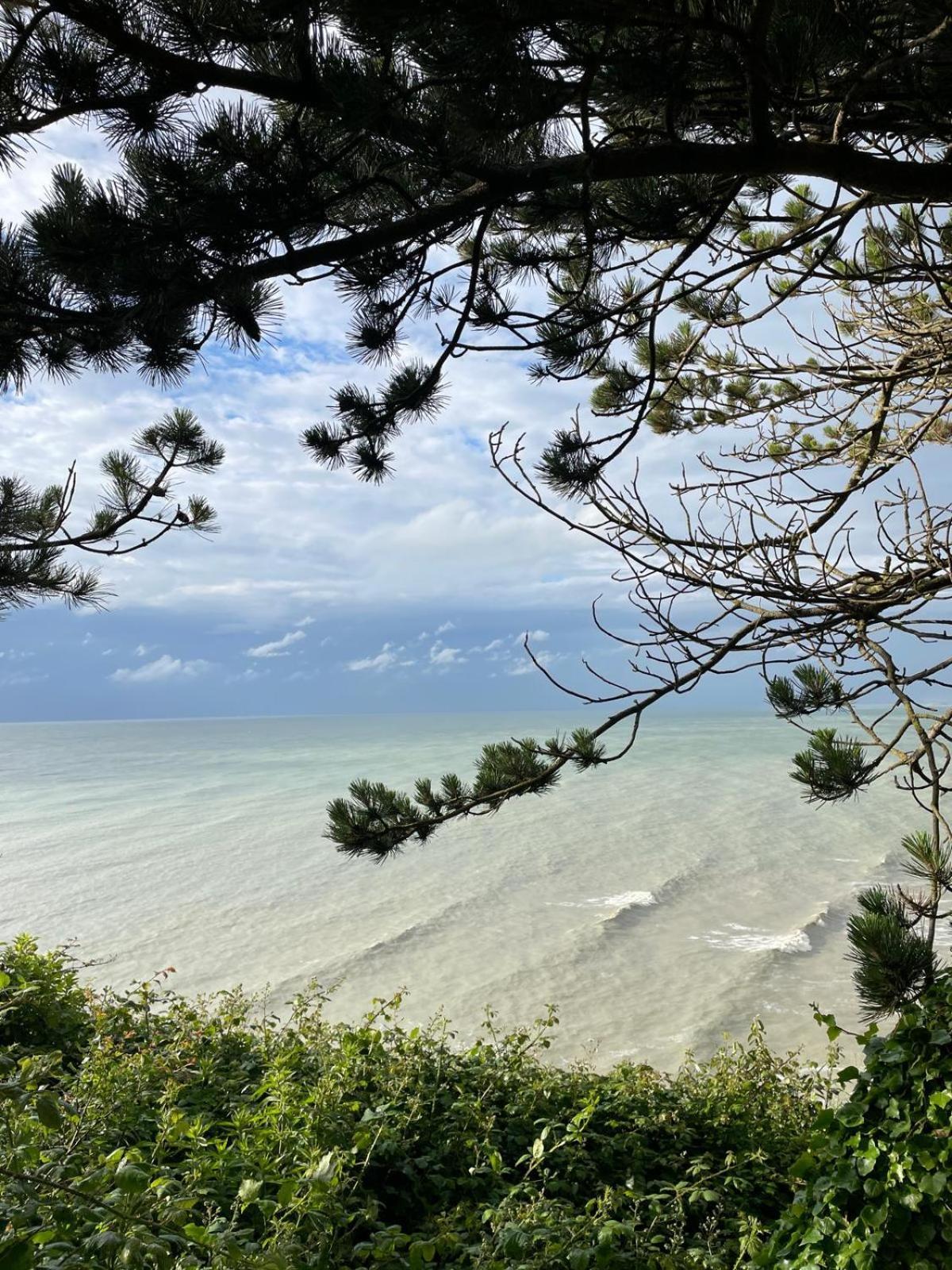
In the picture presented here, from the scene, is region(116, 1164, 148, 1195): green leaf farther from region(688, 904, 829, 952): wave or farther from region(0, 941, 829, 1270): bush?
region(688, 904, 829, 952): wave

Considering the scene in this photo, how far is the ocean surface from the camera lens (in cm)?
683

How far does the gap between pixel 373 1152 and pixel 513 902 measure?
697 centimetres

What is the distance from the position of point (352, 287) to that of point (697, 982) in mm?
6429

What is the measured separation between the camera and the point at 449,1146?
311 centimetres

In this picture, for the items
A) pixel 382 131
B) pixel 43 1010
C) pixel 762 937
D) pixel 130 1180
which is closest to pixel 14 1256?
pixel 130 1180

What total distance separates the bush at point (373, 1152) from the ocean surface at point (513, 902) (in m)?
2.14

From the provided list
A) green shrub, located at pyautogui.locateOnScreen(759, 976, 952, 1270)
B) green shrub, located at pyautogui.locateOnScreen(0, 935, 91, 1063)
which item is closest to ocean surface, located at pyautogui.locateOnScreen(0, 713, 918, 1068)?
green shrub, located at pyautogui.locateOnScreen(0, 935, 91, 1063)

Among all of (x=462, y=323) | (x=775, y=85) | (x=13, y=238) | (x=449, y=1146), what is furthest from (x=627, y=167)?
(x=449, y=1146)

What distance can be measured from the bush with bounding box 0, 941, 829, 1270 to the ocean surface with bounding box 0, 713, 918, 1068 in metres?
2.14

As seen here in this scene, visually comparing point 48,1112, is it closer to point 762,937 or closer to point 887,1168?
point 887,1168

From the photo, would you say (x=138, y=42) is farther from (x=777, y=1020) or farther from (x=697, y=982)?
(x=697, y=982)

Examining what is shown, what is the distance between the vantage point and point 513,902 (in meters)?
9.77

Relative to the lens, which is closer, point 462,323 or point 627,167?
point 627,167

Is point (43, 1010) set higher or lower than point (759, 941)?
higher
